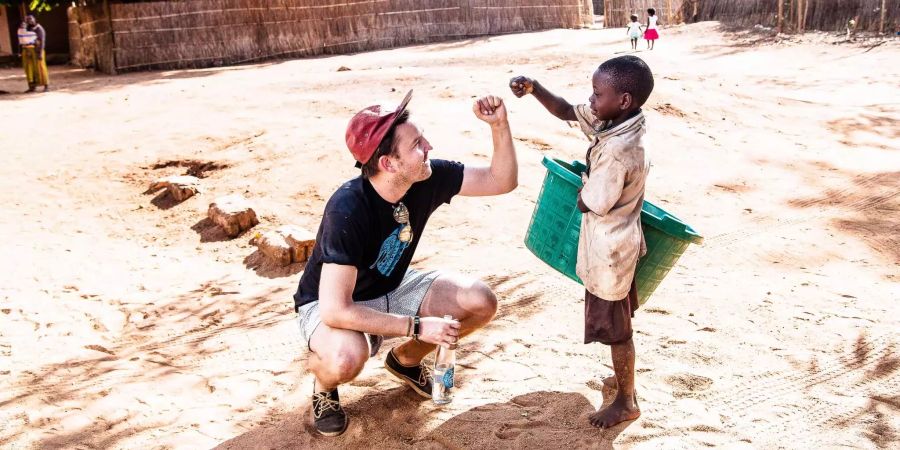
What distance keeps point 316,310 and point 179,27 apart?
1357 centimetres

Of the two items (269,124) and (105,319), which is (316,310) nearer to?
(105,319)

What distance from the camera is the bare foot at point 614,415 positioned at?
10.3 feet

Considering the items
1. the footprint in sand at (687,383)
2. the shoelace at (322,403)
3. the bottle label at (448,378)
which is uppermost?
the bottle label at (448,378)

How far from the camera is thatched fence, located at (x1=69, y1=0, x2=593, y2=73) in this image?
587 inches

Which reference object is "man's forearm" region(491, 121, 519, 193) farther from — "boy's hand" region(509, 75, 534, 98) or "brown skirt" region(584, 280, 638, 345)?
"brown skirt" region(584, 280, 638, 345)

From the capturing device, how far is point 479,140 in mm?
7125

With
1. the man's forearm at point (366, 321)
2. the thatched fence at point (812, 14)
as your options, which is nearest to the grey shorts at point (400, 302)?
the man's forearm at point (366, 321)

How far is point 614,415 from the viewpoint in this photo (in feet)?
10.3

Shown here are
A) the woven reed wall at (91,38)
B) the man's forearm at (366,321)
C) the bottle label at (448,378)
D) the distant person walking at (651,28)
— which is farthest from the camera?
the distant person walking at (651,28)

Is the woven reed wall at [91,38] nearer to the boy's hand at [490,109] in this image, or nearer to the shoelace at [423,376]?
the shoelace at [423,376]

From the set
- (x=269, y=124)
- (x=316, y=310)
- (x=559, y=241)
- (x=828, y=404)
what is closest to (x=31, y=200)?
(x=269, y=124)

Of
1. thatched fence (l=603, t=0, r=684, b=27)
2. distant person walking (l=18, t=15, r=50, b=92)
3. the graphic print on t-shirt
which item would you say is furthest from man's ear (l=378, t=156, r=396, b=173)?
thatched fence (l=603, t=0, r=684, b=27)

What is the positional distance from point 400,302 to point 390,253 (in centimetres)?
23

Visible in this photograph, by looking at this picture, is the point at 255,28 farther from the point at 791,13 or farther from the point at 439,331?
the point at 439,331
